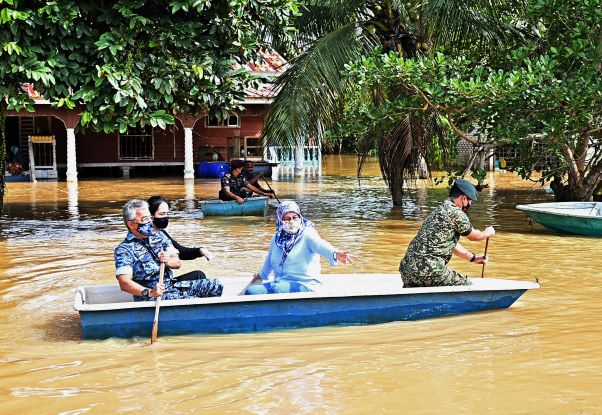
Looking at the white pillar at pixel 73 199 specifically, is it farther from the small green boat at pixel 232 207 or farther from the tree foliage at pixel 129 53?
the tree foliage at pixel 129 53

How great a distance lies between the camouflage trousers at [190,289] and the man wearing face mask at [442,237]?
1.83 metres

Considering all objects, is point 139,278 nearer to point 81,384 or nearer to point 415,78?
point 81,384

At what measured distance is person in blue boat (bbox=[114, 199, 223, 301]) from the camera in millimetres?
7699

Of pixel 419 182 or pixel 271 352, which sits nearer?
pixel 271 352

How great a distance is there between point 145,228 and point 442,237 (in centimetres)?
272

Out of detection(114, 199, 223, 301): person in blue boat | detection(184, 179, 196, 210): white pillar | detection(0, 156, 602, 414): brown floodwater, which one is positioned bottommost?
detection(0, 156, 602, 414): brown floodwater

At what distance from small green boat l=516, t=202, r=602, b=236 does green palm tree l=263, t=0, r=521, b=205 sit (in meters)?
3.47

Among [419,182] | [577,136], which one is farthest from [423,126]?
[419,182]

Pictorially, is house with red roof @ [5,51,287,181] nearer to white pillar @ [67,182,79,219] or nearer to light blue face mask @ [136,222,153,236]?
white pillar @ [67,182,79,219]

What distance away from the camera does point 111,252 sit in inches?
543

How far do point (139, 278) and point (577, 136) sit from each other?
11.3 metres

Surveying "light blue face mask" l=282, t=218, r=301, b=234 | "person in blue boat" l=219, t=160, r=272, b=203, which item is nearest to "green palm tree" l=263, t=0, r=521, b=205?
"person in blue boat" l=219, t=160, r=272, b=203

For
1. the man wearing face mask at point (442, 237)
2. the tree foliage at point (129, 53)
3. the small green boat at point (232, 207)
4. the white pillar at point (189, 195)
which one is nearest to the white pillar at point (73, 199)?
the white pillar at point (189, 195)

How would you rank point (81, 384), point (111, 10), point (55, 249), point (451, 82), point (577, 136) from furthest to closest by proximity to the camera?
point (577, 136)
point (451, 82)
point (55, 249)
point (111, 10)
point (81, 384)
